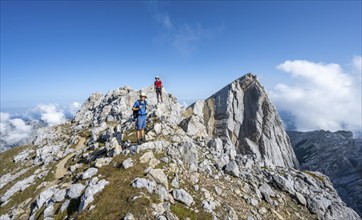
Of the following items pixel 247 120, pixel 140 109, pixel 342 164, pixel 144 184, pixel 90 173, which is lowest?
pixel 342 164

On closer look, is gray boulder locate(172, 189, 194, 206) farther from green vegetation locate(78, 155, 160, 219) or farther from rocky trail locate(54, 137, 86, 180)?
rocky trail locate(54, 137, 86, 180)

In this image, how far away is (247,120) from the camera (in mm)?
83562

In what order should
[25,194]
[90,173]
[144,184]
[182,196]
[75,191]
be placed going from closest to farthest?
[144,184] → [182,196] → [75,191] → [90,173] → [25,194]

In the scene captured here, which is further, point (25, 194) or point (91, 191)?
point (25, 194)

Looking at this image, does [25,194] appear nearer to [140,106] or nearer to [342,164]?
[140,106]

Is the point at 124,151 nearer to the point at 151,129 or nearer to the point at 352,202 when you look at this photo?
the point at 151,129

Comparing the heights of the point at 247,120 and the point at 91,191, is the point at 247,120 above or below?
below

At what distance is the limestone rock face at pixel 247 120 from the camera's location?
78.1m

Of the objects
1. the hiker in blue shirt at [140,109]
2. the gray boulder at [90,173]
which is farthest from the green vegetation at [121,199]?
the hiker in blue shirt at [140,109]

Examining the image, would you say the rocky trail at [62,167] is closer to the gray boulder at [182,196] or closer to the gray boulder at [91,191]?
the gray boulder at [91,191]

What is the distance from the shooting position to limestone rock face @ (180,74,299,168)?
256 feet

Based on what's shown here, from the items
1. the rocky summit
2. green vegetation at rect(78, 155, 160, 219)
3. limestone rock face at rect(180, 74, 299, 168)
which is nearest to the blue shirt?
the rocky summit

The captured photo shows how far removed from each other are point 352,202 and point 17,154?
143 meters

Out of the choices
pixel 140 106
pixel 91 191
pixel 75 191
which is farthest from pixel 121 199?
pixel 140 106
